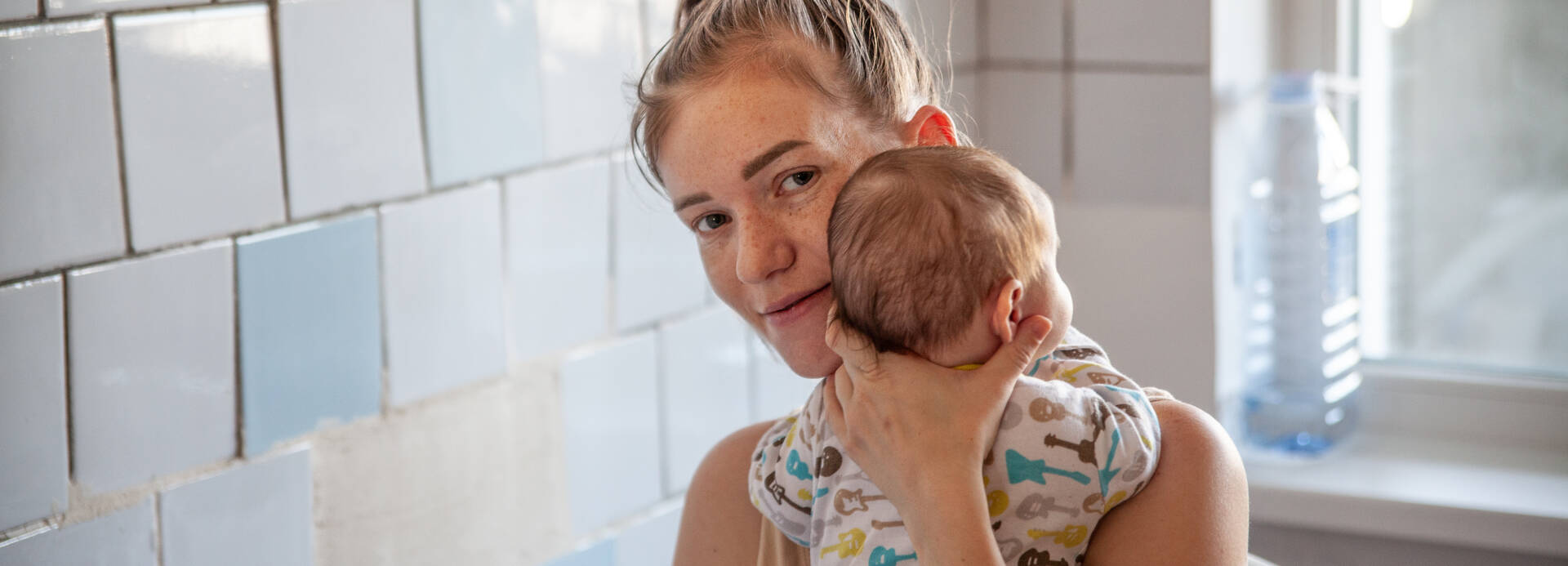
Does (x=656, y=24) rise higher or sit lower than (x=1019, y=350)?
higher

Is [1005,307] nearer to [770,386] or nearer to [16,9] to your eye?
[16,9]

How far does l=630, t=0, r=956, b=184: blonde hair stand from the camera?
1022 mm

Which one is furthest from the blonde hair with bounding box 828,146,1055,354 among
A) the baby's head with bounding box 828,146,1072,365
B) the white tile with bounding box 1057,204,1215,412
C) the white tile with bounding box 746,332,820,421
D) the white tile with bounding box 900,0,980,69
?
the white tile with bounding box 1057,204,1215,412

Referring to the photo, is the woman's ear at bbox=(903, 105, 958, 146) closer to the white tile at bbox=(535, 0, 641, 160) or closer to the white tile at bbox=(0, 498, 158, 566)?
the white tile at bbox=(535, 0, 641, 160)

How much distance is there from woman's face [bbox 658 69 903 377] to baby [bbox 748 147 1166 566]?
0.09m

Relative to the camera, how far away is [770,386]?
1759mm

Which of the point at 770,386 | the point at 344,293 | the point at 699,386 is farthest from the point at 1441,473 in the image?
the point at 344,293

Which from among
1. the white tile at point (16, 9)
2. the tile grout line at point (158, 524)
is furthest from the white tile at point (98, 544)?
the white tile at point (16, 9)

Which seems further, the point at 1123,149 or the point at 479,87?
the point at 1123,149

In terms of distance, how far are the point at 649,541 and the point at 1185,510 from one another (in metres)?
0.83

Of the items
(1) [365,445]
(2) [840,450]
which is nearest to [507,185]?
(1) [365,445]

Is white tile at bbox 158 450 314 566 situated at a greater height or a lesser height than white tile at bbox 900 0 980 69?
lesser

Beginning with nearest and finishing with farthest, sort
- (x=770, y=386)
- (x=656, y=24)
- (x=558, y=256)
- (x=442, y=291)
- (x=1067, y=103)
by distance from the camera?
(x=442, y=291) < (x=558, y=256) < (x=656, y=24) < (x=770, y=386) < (x=1067, y=103)

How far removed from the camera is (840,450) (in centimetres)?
95
